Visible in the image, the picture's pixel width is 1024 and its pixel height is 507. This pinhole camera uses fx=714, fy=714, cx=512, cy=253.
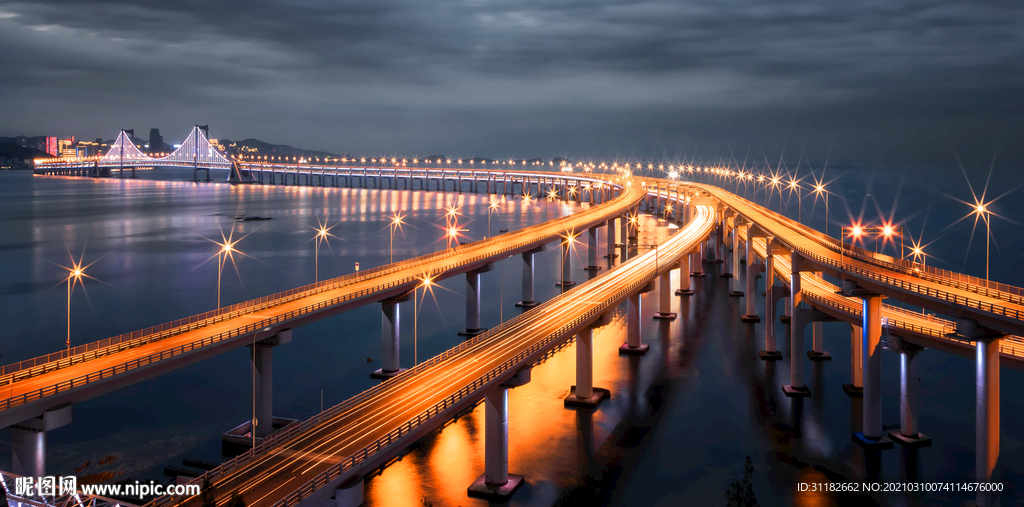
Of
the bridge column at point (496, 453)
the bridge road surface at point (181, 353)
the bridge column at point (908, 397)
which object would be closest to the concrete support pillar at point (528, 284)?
the bridge road surface at point (181, 353)

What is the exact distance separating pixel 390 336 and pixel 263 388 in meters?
11.9

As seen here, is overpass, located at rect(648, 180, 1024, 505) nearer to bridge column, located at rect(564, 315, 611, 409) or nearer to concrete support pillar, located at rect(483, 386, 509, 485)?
bridge column, located at rect(564, 315, 611, 409)

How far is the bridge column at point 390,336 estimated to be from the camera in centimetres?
4459

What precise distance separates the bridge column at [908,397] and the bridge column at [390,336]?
2755cm

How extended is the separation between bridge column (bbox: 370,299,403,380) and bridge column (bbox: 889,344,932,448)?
27.5 m

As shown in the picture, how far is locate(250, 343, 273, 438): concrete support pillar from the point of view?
3344 cm

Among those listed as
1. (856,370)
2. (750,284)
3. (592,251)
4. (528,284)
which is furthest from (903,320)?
(592,251)

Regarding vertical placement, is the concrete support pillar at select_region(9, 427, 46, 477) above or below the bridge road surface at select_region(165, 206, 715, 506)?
below

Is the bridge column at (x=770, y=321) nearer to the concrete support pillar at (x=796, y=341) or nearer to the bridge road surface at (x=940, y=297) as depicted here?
the concrete support pillar at (x=796, y=341)

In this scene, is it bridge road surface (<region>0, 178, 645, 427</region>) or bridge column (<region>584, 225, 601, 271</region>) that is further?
bridge column (<region>584, 225, 601, 271</region>)

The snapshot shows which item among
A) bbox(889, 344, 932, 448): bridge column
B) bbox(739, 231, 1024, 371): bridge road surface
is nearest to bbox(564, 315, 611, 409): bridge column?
bbox(739, 231, 1024, 371): bridge road surface

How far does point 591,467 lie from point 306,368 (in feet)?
83.5

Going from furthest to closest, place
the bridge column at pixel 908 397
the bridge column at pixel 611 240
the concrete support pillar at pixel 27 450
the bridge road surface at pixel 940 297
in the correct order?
the bridge column at pixel 611 240 < the bridge column at pixel 908 397 < the bridge road surface at pixel 940 297 < the concrete support pillar at pixel 27 450

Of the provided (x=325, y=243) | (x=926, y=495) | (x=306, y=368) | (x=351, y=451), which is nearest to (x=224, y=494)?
(x=351, y=451)
